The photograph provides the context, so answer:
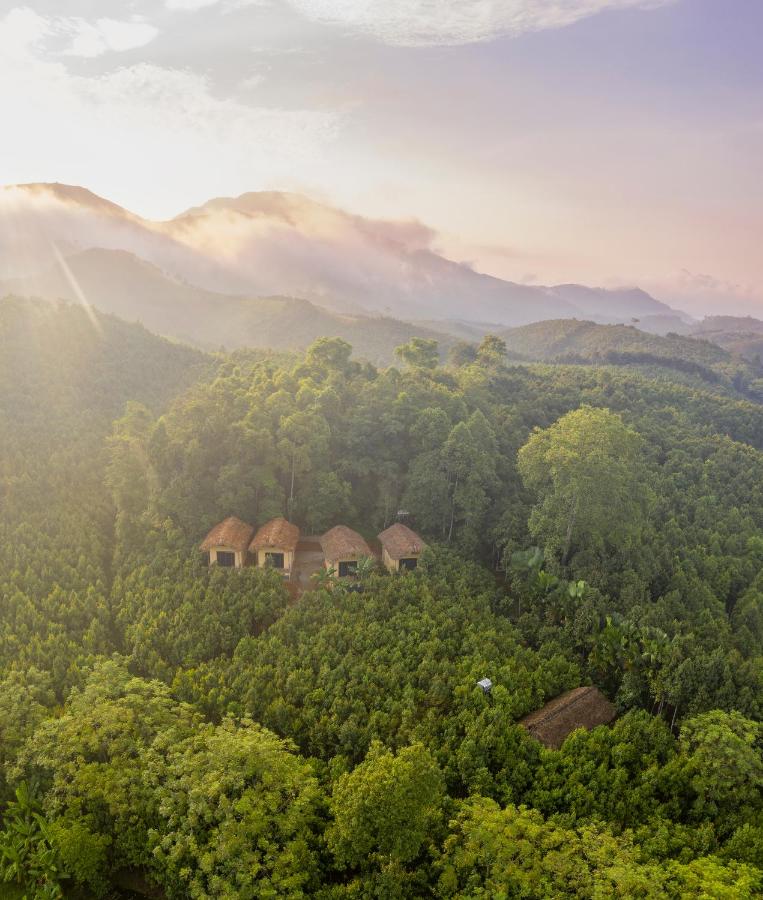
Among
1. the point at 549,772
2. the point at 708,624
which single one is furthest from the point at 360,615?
the point at 708,624

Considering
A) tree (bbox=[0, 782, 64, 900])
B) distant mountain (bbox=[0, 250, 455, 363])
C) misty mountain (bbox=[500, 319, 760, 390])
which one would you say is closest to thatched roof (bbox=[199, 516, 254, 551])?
tree (bbox=[0, 782, 64, 900])

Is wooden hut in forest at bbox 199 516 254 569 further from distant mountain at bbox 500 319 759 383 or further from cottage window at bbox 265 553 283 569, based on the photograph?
distant mountain at bbox 500 319 759 383

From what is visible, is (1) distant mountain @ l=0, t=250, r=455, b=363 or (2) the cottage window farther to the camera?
(1) distant mountain @ l=0, t=250, r=455, b=363

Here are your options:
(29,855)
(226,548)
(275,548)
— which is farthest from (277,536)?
(29,855)

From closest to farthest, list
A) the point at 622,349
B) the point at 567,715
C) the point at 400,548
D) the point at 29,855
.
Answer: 1. the point at 29,855
2. the point at 567,715
3. the point at 400,548
4. the point at 622,349

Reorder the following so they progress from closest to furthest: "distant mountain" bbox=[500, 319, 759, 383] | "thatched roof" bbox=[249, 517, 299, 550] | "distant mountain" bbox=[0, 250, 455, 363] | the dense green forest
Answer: the dense green forest
"thatched roof" bbox=[249, 517, 299, 550]
"distant mountain" bbox=[500, 319, 759, 383]
"distant mountain" bbox=[0, 250, 455, 363]

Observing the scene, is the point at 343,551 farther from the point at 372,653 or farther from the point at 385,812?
the point at 385,812
